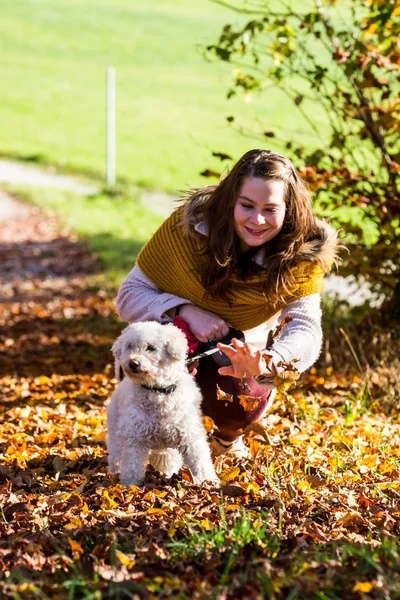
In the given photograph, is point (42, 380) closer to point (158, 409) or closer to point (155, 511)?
point (158, 409)

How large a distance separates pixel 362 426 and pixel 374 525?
67.3 inches

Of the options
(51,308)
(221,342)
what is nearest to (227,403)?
(221,342)

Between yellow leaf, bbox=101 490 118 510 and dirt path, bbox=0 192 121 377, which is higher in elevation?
yellow leaf, bbox=101 490 118 510

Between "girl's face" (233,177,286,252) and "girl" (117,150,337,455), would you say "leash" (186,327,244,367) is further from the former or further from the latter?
"girl's face" (233,177,286,252)

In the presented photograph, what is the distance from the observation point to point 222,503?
3.39 m

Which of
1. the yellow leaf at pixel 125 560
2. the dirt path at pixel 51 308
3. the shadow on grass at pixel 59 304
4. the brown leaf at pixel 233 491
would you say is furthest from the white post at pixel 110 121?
the yellow leaf at pixel 125 560

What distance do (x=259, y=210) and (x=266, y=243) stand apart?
28cm

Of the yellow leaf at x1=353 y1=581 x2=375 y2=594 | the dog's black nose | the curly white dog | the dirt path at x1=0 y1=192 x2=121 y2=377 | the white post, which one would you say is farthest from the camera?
the white post

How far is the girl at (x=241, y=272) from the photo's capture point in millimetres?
3957

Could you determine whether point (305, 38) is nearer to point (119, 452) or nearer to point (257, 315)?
point (257, 315)

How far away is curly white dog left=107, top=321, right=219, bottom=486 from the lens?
363 cm

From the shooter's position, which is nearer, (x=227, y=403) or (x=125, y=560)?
(x=125, y=560)

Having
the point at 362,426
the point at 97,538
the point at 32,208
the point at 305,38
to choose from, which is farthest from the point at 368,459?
the point at 32,208

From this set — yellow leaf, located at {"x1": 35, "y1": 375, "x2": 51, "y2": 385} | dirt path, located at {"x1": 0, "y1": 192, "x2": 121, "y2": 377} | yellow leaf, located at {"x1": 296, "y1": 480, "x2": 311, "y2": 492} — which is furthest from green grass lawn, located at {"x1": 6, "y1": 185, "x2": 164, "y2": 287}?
yellow leaf, located at {"x1": 296, "y1": 480, "x2": 311, "y2": 492}
